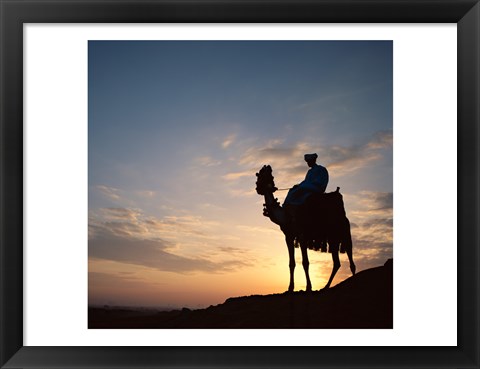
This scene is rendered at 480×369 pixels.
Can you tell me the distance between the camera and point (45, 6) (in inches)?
116

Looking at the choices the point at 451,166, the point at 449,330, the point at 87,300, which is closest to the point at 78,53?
the point at 87,300

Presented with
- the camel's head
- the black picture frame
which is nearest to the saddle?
the camel's head

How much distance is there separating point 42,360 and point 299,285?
1501 mm

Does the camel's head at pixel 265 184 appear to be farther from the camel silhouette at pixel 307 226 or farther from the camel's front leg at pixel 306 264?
the camel's front leg at pixel 306 264

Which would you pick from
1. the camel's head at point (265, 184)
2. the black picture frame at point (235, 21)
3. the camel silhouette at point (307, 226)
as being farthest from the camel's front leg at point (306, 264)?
the black picture frame at point (235, 21)

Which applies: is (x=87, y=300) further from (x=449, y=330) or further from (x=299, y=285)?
(x=449, y=330)

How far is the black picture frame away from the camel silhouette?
2.65ft

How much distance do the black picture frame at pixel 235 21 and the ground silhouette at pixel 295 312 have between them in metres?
0.41

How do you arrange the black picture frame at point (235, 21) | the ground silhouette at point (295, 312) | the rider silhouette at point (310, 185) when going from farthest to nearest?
the rider silhouette at point (310, 185)
the ground silhouette at point (295, 312)
the black picture frame at point (235, 21)

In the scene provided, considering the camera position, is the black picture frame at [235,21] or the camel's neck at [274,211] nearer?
the black picture frame at [235,21]

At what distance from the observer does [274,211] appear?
371 centimetres

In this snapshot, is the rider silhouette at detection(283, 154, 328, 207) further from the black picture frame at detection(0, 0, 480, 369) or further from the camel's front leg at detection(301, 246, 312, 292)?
the black picture frame at detection(0, 0, 480, 369)

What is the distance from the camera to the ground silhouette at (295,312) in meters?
3.36

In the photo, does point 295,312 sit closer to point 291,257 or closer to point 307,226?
point 291,257
